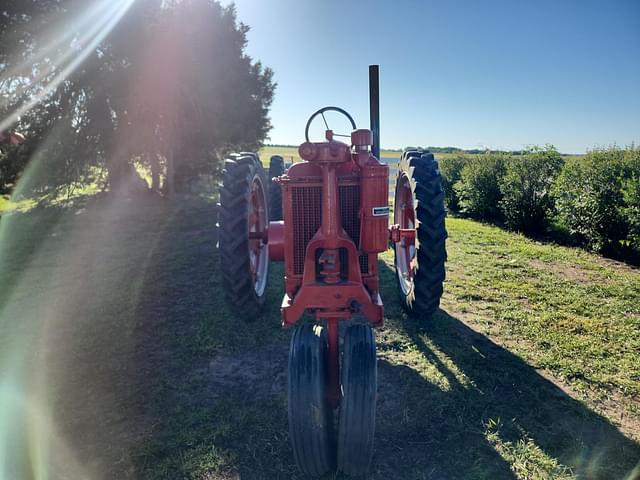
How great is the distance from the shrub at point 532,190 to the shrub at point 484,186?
0.69 m

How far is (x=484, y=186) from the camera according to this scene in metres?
9.75

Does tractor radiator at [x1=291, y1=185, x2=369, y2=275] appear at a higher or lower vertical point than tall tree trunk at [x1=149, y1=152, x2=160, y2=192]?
lower

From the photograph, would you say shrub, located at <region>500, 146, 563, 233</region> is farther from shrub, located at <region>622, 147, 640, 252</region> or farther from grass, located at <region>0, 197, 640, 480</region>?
grass, located at <region>0, 197, 640, 480</region>

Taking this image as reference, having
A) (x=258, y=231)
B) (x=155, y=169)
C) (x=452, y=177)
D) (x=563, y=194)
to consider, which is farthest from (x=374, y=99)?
(x=155, y=169)

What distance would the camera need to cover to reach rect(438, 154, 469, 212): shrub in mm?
11375

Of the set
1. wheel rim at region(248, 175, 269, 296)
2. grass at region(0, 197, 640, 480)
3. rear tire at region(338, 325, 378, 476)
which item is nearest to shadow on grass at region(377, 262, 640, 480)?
grass at region(0, 197, 640, 480)

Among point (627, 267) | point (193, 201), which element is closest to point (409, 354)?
point (627, 267)

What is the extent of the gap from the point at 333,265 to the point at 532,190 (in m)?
6.91

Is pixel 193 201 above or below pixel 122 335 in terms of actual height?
above

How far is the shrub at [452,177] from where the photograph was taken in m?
11.4

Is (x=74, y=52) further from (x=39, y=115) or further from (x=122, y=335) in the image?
(x=122, y=335)

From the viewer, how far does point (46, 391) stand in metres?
3.43

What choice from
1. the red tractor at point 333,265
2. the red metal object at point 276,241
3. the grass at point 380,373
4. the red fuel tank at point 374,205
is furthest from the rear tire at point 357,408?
the red metal object at point 276,241

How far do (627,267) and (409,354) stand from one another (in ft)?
14.3
